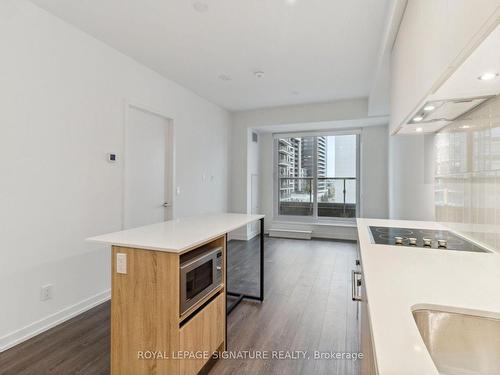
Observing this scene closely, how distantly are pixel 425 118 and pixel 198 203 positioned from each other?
362 centimetres

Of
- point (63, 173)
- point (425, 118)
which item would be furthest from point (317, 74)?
point (63, 173)

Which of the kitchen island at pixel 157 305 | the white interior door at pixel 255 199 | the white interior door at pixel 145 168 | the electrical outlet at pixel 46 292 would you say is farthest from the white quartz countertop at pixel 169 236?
the white interior door at pixel 255 199

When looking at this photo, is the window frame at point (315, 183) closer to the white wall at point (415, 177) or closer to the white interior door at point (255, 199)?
the white interior door at point (255, 199)

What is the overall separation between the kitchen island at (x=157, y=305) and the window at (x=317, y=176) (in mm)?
4925

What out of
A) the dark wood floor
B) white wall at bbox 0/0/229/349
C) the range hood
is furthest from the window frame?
the range hood

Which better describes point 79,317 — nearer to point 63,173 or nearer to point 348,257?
point 63,173

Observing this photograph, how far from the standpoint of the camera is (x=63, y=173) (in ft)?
8.20

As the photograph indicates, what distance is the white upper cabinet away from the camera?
2.27 feet

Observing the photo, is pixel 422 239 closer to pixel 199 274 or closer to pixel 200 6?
pixel 199 274

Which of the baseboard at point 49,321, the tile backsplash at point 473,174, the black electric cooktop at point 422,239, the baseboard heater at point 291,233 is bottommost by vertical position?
the baseboard at point 49,321

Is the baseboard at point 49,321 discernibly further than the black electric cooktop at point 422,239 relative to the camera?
Yes

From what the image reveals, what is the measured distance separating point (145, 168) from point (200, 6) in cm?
202

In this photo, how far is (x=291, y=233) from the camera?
612cm

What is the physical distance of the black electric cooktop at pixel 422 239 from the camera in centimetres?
153
